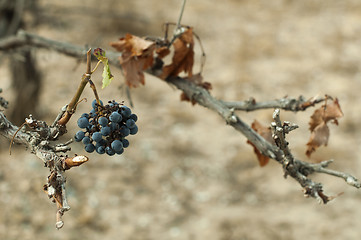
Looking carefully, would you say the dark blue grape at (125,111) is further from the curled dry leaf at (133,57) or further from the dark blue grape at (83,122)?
the curled dry leaf at (133,57)

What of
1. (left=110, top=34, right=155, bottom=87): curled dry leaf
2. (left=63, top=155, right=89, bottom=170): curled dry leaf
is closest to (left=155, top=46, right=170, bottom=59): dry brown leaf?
(left=110, top=34, right=155, bottom=87): curled dry leaf

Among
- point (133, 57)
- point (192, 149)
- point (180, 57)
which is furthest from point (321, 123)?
point (192, 149)

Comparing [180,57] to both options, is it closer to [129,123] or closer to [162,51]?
[162,51]

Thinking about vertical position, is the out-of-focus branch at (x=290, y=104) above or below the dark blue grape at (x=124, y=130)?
above

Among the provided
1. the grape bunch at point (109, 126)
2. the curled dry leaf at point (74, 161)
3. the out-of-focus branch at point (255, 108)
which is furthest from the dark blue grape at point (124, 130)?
the out-of-focus branch at point (255, 108)

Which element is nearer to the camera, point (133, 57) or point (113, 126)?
point (113, 126)

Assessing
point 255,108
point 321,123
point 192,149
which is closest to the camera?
point 321,123

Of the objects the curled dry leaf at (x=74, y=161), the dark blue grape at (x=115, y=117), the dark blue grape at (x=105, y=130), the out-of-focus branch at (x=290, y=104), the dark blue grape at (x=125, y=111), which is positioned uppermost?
the out-of-focus branch at (x=290, y=104)
